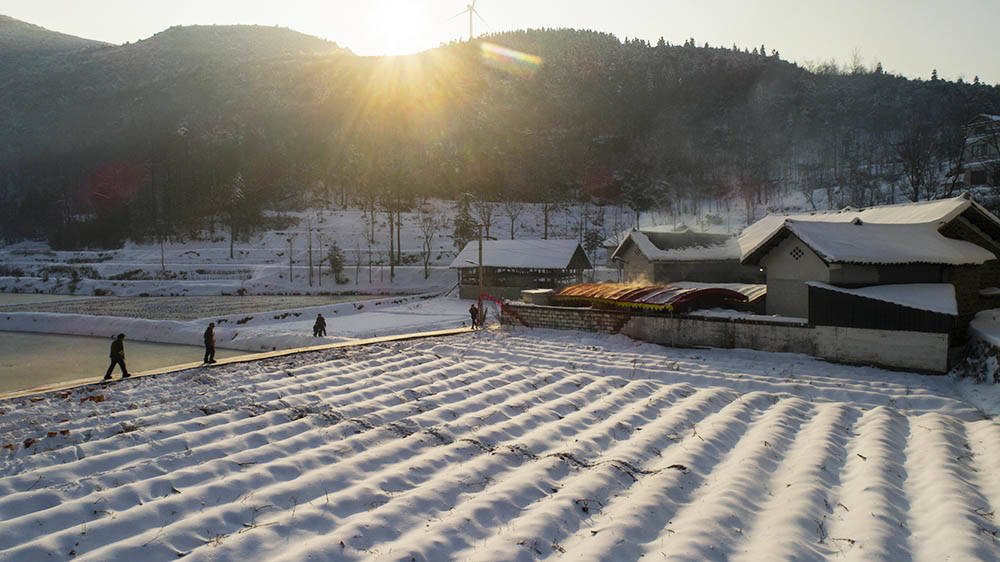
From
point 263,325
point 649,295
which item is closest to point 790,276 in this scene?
point 649,295

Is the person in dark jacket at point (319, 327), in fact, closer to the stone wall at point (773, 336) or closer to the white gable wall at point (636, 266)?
the stone wall at point (773, 336)

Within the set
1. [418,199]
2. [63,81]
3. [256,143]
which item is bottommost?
[418,199]

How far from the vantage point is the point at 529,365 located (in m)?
15.9

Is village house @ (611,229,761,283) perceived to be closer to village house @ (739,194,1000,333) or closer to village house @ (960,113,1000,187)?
village house @ (739,194,1000,333)

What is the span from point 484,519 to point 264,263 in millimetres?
60391

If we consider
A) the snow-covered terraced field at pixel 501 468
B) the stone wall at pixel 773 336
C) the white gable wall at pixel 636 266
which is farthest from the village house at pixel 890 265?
the white gable wall at pixel 636 266

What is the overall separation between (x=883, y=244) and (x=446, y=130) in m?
115

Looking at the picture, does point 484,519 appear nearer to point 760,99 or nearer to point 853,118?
point 853,118

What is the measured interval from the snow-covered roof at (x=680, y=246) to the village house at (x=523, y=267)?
8930 millimetres

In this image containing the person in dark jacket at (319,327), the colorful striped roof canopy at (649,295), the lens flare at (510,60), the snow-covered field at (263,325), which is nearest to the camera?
the colorful striped roof canopy at (649,295)

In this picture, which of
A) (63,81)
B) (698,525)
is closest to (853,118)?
(698,525)

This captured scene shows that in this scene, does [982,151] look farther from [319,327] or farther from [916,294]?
[319,327]

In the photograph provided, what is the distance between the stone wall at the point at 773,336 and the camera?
14.6m

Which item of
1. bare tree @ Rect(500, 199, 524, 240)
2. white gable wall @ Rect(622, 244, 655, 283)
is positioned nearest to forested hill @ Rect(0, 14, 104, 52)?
bare tree @ Rect(500, 199, 524, 240)
